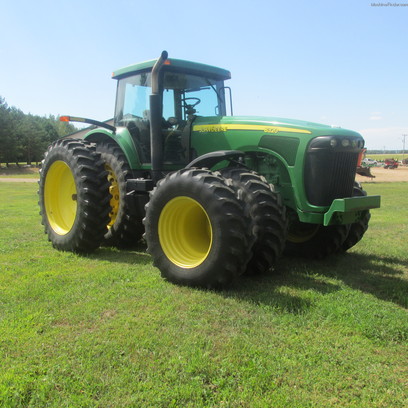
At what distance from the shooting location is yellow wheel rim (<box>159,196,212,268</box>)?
479cm

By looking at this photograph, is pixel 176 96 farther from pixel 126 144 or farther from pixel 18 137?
pixel 18 137

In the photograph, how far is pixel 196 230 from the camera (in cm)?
511

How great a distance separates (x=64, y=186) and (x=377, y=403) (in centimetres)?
585

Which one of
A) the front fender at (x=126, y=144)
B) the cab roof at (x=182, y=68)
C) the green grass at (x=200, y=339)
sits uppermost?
the cab roof at (x=182, y=68)

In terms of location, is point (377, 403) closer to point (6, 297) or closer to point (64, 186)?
point (6, 297)

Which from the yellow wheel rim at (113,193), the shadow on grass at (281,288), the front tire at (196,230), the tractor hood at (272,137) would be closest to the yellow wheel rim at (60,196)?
the yellow wheel rim at (113,193)

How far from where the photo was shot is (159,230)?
4.88 metres

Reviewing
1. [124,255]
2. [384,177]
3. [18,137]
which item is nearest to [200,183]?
[124,255]

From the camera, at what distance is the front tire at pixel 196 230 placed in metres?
4.22

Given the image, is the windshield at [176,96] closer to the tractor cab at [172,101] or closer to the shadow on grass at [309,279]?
the tractor cab at [172,101]

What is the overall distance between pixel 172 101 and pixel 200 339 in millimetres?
3817

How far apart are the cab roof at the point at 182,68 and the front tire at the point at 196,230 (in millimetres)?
1939

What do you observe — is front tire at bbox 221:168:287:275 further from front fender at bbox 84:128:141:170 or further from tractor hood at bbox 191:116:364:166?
front fender at bbox 84:128:141:170

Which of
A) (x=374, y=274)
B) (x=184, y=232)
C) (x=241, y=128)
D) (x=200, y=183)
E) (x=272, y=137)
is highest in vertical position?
(x=241, y=128)
